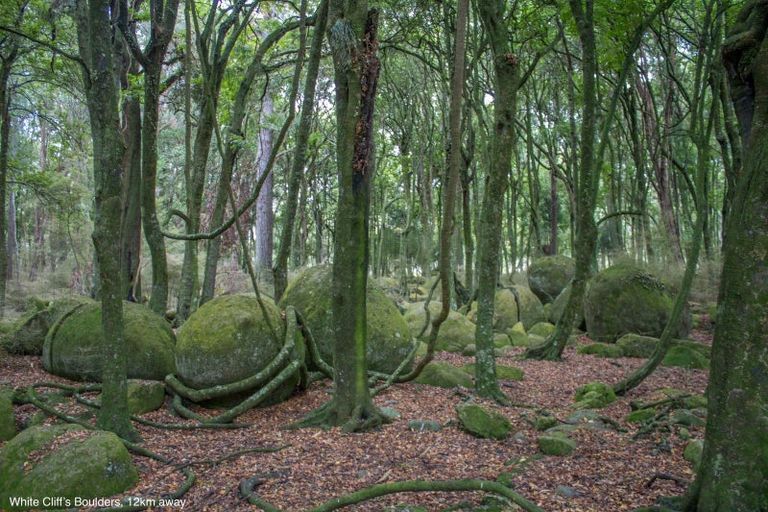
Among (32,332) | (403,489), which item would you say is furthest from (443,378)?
(32,332)

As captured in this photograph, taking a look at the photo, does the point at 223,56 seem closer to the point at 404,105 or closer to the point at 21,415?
the point at 21,415

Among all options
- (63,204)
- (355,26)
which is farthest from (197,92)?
(355,26)

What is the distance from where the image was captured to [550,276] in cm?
1650

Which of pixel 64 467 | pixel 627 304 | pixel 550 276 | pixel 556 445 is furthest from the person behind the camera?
pixel 550 276

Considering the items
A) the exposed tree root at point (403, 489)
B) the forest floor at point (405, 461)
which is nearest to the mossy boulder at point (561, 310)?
the forest floor at point (405, 461)

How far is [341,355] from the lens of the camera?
535cm

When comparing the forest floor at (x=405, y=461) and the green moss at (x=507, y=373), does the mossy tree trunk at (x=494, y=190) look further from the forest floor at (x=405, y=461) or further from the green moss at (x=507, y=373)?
the green moss at (x=507, y=373)

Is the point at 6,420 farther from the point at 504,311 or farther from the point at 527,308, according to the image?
the point at 527,308

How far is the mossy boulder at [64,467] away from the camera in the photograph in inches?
159

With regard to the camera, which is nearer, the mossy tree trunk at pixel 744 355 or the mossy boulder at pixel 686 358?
the mossy tree trunk at pixel 744 355

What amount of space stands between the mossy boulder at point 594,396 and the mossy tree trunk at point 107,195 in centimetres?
512

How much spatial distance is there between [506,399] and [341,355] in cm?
248

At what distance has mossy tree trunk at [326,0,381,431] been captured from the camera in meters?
5.18

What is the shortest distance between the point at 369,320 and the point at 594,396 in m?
3.08
